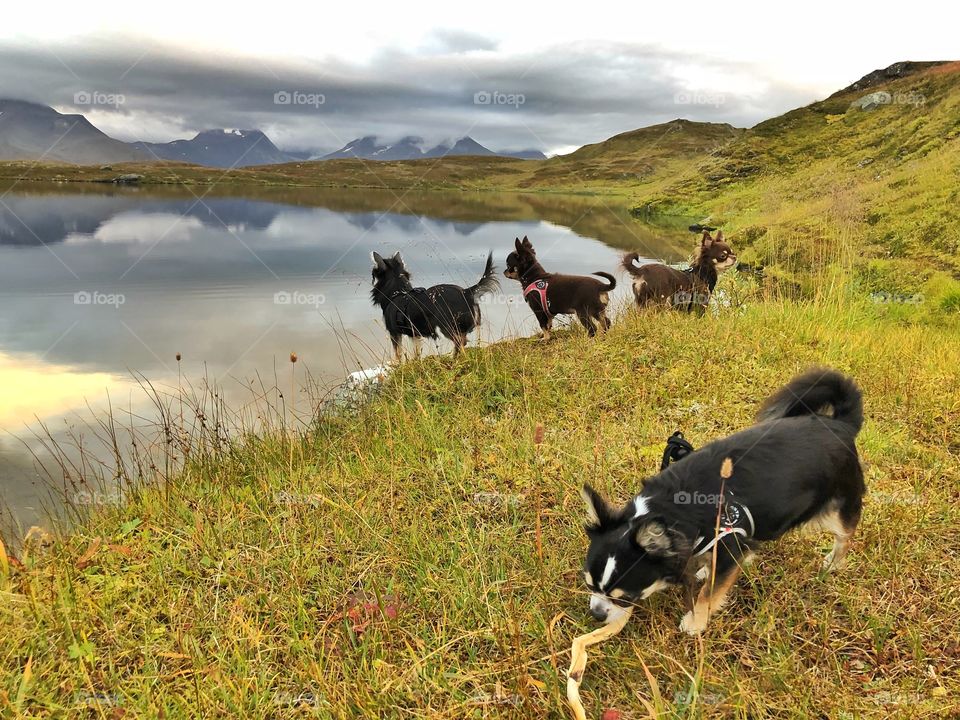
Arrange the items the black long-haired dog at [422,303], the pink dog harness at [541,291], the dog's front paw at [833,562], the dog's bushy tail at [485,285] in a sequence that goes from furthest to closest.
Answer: the pink dog harness at [541,291] < the dog's bushy tail at [485,285] < the black long-haired dog at [422,303] < the dog's front paw at [833,562]

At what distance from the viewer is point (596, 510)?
264 centimetres

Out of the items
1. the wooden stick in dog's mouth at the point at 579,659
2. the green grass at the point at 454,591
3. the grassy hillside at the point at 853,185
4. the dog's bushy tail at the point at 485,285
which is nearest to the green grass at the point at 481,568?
the green grass at the point at 454,591

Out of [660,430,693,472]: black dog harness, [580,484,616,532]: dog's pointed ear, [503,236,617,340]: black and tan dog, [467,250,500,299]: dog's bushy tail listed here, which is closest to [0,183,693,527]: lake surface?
[503,236,617,340]: black and tan dog

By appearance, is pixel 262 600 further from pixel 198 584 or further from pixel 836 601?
pixel 836 601

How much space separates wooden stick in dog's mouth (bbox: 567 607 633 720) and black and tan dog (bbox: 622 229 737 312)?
692 cm

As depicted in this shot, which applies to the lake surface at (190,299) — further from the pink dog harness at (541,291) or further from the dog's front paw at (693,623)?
the dog's front paw at (693,623)

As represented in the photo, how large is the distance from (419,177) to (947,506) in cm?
9030

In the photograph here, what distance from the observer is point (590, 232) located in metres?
30.7

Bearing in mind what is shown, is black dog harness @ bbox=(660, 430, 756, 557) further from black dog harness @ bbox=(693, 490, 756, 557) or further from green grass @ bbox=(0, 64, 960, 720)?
green grass @ bbox=(0, 64, 960, 720)

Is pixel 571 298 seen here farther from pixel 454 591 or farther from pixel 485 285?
pixel 454 591

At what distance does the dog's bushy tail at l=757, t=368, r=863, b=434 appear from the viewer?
3268 millimetres

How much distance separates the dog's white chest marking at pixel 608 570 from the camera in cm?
251

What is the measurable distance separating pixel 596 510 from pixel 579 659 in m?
0.67

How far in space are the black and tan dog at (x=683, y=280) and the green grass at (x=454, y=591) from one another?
12.3 ft
